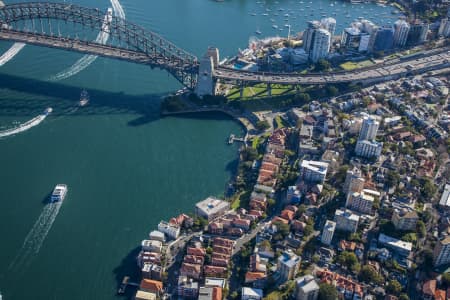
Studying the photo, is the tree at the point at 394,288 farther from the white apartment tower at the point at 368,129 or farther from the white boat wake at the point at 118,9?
the white boat wake at the point at 118,9

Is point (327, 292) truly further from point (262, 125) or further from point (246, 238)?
point (262, 125)

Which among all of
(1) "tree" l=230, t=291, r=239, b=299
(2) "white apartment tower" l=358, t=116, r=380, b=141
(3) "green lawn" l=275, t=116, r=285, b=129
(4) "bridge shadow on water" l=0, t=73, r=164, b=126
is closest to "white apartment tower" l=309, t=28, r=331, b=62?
(3) "green lawn" l=275, t=116, r=285, b=129

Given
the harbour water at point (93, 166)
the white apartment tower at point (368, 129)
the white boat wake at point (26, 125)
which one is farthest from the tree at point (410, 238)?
the white boat wake at point (26, 125)

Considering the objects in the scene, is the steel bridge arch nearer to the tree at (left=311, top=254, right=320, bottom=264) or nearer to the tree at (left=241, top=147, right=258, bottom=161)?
the tree at (left=241, top=147, right=258, bottom=161)

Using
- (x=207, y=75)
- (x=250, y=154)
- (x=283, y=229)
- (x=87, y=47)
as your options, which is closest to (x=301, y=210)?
(x=283, y=229)

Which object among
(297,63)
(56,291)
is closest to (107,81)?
(297,63)
